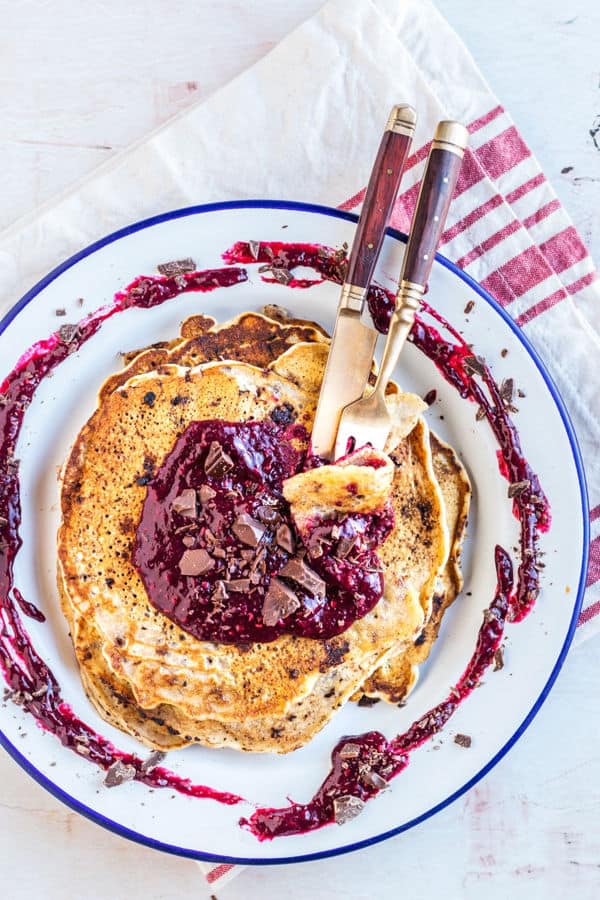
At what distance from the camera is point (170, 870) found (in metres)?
3.36

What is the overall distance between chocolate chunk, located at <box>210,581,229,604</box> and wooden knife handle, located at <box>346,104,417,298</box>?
1096 mm

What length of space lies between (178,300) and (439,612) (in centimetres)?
152

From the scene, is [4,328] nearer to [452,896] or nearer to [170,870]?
[170,870]

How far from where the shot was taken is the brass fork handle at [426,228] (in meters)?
2.68

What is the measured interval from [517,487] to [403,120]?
1338mm

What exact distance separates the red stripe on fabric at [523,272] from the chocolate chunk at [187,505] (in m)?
1.40

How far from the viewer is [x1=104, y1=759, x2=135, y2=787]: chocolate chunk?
301 centimetres

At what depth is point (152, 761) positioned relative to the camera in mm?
3055

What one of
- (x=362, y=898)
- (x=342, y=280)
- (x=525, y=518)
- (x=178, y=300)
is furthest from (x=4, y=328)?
(x=362, y=898)

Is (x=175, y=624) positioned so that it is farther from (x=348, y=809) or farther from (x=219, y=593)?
(x=348, y=809)

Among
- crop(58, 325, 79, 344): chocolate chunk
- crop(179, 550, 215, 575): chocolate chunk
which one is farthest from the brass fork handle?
crop(58, 325, 79, 344): chocolate chunk

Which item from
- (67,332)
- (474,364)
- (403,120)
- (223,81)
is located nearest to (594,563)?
(474,364)

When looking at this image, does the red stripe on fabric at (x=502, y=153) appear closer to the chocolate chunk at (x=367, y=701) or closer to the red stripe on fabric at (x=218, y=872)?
the chocolate chunk at (x=367, y=701)

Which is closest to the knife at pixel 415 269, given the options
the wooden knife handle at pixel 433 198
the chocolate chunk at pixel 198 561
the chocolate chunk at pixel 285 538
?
the wooden knife handle at pixel 433 198
